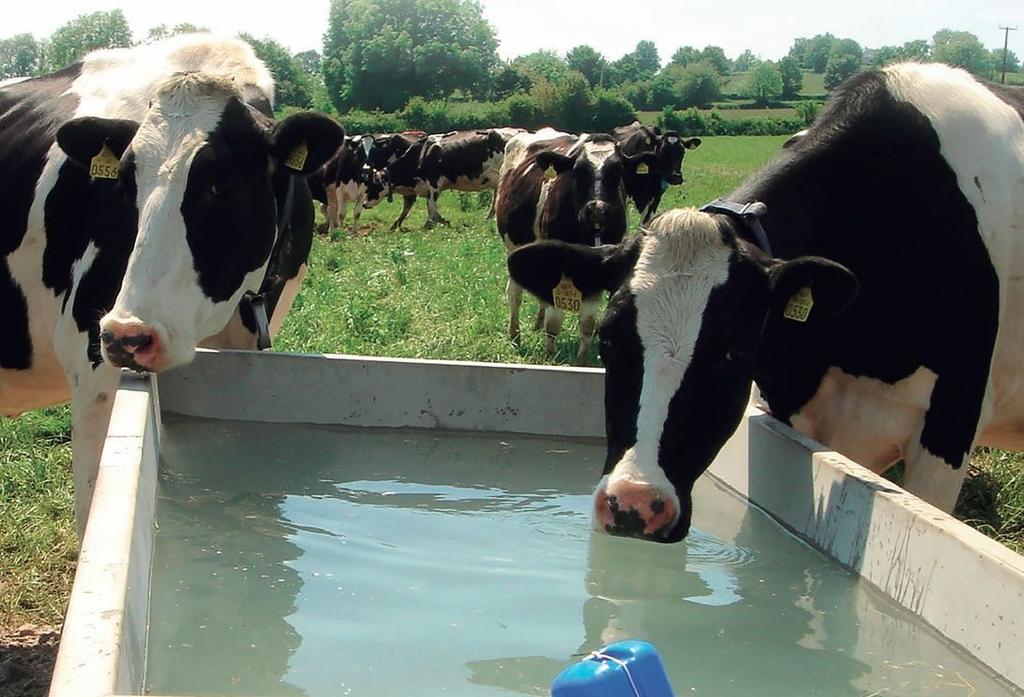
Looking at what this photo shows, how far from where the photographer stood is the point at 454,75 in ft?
253

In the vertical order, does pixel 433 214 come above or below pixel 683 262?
below

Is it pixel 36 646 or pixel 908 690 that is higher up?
pixel 908 690

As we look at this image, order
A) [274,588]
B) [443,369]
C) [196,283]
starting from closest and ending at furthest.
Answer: [274,588], [196,283], [443,369]

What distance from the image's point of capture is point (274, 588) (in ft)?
10.9

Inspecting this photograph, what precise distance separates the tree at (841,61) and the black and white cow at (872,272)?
73.0 m

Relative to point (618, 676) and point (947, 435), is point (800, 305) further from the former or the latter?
point (618, 676)

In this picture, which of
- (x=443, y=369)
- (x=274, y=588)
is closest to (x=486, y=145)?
(x=443, y=369)

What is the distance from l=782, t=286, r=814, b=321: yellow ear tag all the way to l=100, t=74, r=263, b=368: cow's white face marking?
192 centimetres

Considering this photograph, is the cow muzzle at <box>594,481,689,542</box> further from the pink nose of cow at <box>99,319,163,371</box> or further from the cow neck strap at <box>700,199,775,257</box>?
the pink nose of cow at <box>99,319,163,371</box>

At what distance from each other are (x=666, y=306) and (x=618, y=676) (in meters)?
2.44

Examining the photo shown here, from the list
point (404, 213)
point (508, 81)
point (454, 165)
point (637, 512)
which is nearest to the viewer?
point (637, 512)

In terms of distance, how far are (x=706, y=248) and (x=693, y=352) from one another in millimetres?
374

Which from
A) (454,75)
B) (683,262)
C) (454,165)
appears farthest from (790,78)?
(683,262)

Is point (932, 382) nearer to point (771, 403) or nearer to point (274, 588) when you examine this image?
point (771, 403)
